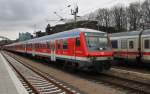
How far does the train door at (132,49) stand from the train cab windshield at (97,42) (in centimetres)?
408

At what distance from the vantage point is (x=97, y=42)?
17.6m

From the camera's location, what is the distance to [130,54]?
22266 millimetres

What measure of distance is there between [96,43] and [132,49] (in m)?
5.40

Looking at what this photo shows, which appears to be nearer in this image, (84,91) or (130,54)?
(84,91)

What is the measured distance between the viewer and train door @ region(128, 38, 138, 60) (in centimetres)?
2138

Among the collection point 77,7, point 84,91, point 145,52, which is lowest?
point 84,91

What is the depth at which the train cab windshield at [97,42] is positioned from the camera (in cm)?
1712

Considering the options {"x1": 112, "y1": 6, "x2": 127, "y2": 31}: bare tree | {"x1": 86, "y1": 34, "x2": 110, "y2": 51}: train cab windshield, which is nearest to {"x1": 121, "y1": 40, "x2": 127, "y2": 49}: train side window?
{"x1": 86, "y1": 34, "x2": 110, "y2": 51}: train cab windshield

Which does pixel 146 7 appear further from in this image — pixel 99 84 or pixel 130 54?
pixel 99 84

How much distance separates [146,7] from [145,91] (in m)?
58.8

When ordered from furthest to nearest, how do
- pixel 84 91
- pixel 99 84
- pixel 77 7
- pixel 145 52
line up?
pixel 77 7, pixel 145 52, pixel 99 84, pixel 84 91

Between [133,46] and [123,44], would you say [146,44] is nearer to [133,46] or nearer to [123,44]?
[133,46]

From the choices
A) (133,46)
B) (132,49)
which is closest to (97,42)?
(133,46)

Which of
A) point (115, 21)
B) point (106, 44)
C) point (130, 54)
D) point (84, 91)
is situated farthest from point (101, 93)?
point (115, 21)
